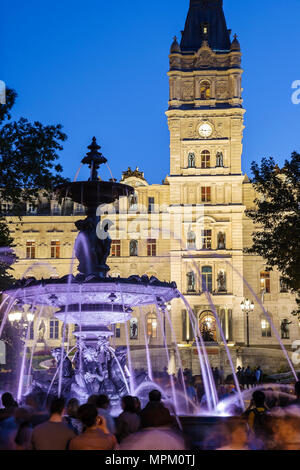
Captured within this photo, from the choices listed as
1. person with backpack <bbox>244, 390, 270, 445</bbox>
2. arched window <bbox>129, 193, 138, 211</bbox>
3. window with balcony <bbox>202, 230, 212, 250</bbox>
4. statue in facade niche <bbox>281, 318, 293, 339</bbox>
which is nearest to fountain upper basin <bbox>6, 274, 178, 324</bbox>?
person with backpack <bbox>244, 390, 270, 445</bbox>

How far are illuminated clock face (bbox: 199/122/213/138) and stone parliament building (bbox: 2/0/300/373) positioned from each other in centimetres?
8

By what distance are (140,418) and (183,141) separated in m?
48.1

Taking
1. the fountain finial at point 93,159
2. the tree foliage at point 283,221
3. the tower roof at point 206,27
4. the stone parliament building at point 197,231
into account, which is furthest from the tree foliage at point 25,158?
the tower roof at point 206,27

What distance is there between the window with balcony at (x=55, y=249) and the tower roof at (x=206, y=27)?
19.3 meters

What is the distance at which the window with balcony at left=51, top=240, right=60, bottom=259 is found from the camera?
5774cm

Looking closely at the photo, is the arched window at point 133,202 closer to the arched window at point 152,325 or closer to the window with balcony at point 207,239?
the window with balcony at point 207,239

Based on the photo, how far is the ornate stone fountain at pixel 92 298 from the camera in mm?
14305

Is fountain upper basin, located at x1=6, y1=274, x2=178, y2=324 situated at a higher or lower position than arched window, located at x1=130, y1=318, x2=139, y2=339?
higher

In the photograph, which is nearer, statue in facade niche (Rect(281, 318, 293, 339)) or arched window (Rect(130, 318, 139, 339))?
statue in facade niche (Rect(281, 318, 293, 339))

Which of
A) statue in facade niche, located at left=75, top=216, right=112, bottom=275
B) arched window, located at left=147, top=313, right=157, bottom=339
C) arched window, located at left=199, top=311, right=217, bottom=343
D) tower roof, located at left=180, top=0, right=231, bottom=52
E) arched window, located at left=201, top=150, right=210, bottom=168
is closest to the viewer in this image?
statue in facade niche, located at left=75, top=216, right=112, bottom=275

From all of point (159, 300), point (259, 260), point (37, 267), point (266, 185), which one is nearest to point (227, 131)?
point (259, 260)

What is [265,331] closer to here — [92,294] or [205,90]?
[205,90]

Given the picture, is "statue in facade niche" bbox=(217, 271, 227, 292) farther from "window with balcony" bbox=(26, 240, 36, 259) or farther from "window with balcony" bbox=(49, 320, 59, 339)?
"window with balcony" bbox=(26, 240, 36, 259)

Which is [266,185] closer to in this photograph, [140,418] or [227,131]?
[140,418]
